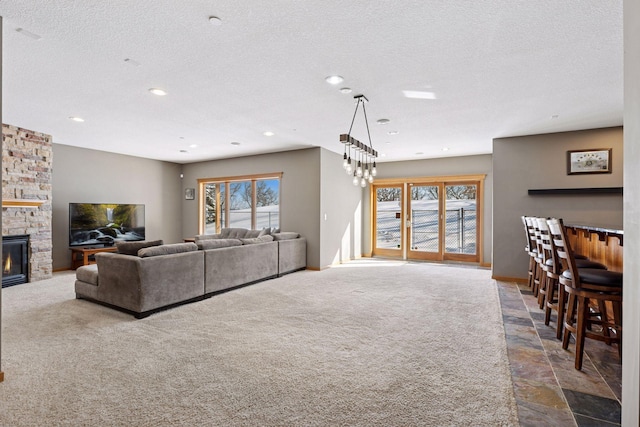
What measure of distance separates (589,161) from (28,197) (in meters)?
9.54

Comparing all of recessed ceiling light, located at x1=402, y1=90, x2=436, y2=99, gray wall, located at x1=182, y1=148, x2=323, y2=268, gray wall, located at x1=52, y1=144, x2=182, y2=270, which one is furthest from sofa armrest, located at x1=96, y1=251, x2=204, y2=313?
gray wall, located at x1=52, y1=144, x2=182, y2=270

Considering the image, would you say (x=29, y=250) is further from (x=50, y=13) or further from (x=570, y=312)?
(x=570, y=312)

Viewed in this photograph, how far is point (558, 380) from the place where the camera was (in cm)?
235

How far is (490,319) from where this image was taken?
12.0 ft

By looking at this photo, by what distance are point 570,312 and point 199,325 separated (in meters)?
3.51

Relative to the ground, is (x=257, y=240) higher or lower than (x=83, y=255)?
higher

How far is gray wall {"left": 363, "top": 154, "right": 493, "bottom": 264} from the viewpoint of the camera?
7633 mm

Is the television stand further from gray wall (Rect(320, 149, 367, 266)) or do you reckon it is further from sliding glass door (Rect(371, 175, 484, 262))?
sliding glass door (Rect(371, 175, 484, 262))

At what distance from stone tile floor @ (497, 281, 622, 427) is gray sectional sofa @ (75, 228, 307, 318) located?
3.68 metres

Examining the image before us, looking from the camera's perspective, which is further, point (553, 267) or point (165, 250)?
point (165, 250)

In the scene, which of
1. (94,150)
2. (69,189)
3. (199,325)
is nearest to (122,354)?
(199,325)

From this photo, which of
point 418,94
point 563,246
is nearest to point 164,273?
point 418,94

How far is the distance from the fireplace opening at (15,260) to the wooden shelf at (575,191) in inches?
348

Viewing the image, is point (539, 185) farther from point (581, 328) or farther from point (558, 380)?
point (558, 380)
